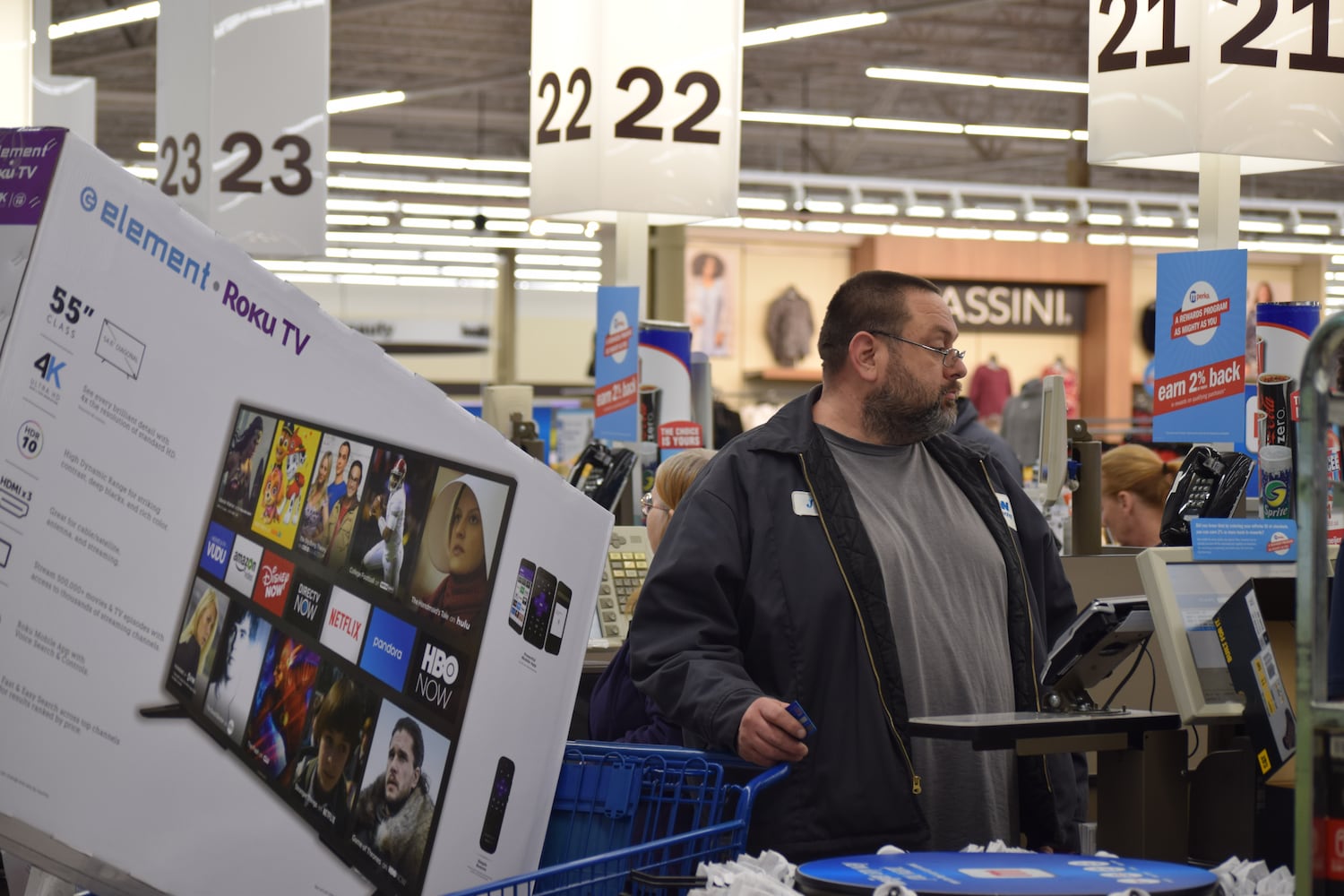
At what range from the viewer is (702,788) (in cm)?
230

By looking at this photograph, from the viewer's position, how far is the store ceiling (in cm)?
1499

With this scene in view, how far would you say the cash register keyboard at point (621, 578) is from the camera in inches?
176

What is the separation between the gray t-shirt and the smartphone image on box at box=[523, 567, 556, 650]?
0.80m

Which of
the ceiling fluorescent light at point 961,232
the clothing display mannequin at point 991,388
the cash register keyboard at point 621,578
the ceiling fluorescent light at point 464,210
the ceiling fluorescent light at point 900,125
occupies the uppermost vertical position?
the ceiling fluorescent light at point 900,125

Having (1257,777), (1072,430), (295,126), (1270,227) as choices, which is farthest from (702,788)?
(1270,227)

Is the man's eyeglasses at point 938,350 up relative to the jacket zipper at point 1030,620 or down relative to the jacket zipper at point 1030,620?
up

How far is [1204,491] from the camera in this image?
133 inches

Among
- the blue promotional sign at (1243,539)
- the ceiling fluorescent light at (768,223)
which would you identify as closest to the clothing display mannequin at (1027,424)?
the ceiling fluorescent light at (768,223)

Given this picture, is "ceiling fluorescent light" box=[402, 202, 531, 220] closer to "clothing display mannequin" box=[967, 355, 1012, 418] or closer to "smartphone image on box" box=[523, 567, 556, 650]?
"clothing display mannequin" box=[967, 355, 1012, 418]

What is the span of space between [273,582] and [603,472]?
2.90 m

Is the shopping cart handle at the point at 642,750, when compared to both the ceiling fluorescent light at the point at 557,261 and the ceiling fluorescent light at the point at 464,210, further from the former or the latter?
the ceiling fluorescent light at the point at 557,261

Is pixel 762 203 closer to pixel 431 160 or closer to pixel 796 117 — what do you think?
pixel 796 117

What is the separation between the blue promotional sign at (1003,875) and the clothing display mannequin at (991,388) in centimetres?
1544

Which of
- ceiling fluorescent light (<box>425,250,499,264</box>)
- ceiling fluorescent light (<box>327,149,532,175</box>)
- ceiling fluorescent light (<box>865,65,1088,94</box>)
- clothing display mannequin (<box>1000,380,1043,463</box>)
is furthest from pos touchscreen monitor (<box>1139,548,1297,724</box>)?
ceiling fluorescent light (<box>425,250,499,264</box>)
